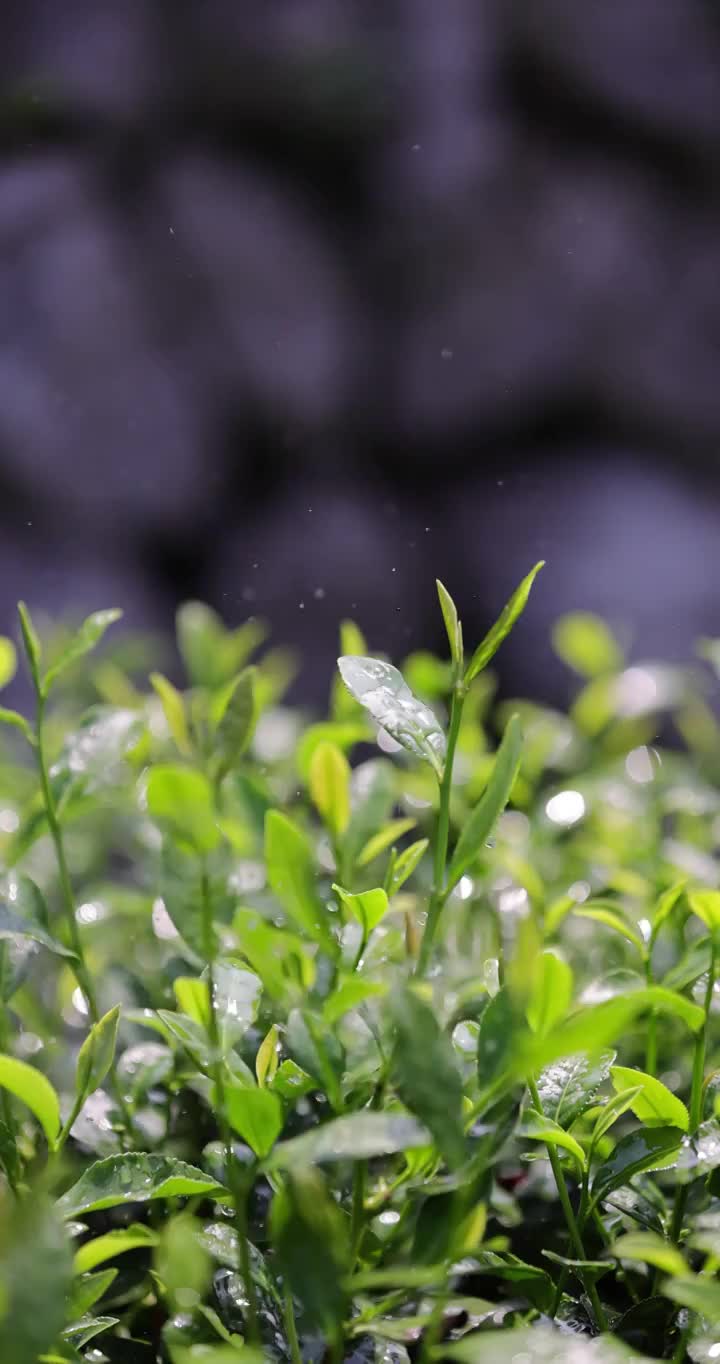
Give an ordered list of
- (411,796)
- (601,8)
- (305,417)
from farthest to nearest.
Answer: (601,8)
(305,417)
(411,796)

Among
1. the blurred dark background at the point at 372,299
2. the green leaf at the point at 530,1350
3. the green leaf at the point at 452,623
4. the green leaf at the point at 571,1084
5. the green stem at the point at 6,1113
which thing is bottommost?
the blurred dark background at the point at 372,299

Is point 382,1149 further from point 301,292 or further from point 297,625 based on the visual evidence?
point 301,292

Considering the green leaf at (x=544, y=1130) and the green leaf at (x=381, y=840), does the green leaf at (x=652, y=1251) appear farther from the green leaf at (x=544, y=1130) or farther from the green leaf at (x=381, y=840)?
the green leaf at (x=381, y=840)

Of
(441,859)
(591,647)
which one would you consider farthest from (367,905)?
(591,647)

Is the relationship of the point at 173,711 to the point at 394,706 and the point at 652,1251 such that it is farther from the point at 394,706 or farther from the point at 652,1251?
the point at 652,1251

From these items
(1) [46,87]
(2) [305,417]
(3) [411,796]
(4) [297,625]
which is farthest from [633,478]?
(3) [411,796]

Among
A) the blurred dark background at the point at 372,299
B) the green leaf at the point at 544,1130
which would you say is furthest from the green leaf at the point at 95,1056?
the blurred dark background at the point at 372,299

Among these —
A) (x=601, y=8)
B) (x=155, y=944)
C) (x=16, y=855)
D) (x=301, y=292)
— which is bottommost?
(x=301, y=292)
